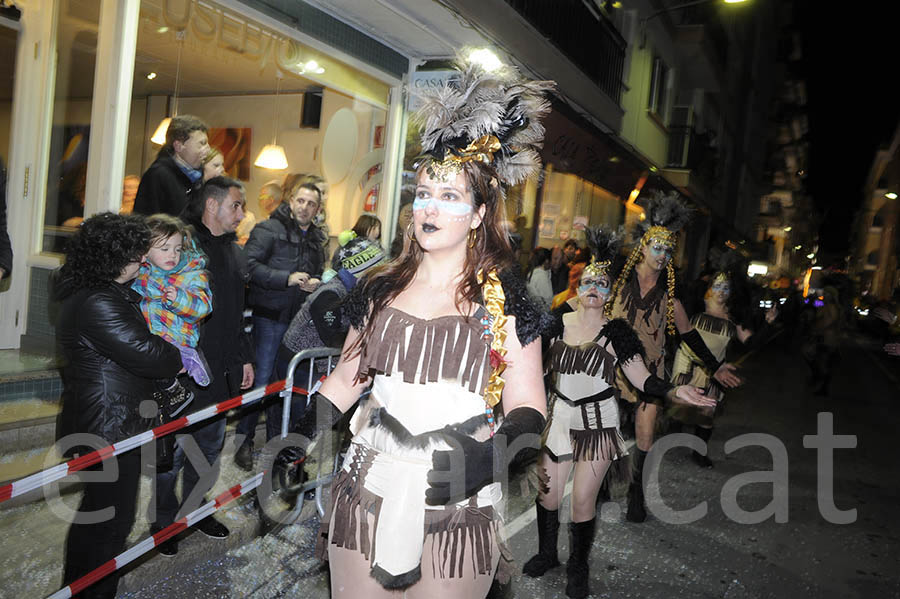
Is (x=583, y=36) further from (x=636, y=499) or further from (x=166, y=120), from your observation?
(x=636, y=499)

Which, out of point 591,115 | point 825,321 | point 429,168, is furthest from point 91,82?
point 825,321

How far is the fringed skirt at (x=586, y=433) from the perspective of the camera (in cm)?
421

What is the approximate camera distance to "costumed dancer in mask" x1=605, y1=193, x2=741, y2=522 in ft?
18.0

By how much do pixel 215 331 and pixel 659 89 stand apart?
18.8m

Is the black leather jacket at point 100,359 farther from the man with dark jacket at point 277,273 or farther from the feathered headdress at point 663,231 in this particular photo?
the feathered headdress at point 663,231

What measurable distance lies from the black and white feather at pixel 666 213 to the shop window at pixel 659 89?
571 inches

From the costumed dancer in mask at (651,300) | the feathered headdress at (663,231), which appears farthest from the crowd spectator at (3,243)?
the feathered headdress at (663,231)

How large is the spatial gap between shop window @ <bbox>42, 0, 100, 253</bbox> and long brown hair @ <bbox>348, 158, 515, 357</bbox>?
4.65m

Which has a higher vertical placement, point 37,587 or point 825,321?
point 825,321

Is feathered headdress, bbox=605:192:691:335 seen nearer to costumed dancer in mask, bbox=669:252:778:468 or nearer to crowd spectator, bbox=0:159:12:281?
costumed dancer in mask, bbox=669:252:778:468

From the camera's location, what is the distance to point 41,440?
4.93 m

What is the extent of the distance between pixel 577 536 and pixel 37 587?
303 centimetres

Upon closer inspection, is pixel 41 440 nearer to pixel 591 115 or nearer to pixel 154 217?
pixel 154 217

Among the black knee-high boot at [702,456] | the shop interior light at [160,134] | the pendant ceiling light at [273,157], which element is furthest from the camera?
the pendant ceiling light at [273,157]
